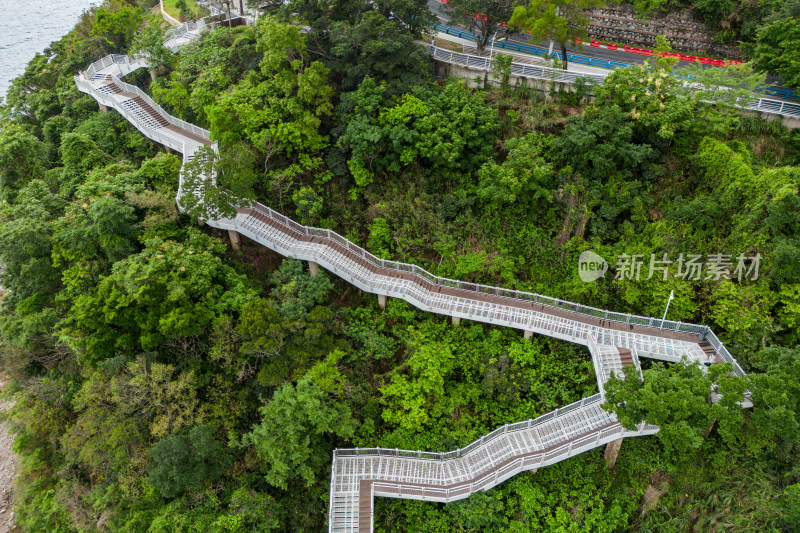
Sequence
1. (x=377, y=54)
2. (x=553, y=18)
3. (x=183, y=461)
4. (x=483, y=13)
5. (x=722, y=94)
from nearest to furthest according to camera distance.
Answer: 1. (x=183, y=461)
2. (x=722, y=94)
3. (x=553, y=18)
4. (x=377, y=54)
5. (x=483, y=13)

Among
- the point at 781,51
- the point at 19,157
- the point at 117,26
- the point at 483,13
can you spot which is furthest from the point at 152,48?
the point at 781,51

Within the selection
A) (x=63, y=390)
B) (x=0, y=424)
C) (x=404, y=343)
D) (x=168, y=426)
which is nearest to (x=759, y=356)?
(x=404, y=343)

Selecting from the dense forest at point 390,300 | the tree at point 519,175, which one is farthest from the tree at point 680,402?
the tree at point 519,175

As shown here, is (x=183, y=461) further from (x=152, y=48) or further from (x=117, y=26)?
(x=117, y=26)

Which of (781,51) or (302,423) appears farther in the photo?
(781,51)

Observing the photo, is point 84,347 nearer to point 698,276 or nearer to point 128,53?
point 128,53

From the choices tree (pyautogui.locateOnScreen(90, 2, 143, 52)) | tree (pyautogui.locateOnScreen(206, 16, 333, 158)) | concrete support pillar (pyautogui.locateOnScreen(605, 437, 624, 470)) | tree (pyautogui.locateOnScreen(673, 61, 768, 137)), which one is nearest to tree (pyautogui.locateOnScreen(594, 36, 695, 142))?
tree (pyautogui.locateOnScreen(673, 61, 768, 137))

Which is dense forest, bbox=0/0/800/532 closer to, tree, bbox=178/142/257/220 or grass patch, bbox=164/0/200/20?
tree, bbox=178/142/257/220

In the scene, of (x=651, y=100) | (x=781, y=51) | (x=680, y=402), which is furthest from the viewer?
(x=781, y=51)
